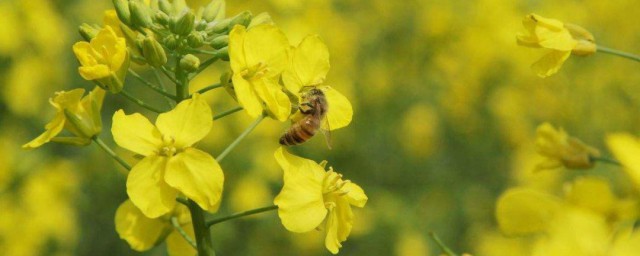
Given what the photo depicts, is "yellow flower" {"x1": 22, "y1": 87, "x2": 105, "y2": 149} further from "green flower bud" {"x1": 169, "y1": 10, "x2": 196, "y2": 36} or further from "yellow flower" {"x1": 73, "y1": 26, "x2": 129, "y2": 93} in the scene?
"green flower bud" {"x1": 169, "y1": 10, "x2": 196, "y2": 36}

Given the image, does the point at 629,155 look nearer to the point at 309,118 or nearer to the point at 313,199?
the point at 313,199

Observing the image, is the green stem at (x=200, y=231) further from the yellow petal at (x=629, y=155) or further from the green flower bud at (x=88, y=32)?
the yellow petal at (x=629, y=155)

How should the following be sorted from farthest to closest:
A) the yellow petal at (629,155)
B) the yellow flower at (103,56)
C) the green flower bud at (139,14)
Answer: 1. the green flower bud at (139,14)
2. the yellow flower at (103,56)
3. the yellow petal at (629,155)

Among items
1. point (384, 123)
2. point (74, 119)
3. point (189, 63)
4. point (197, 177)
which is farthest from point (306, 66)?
point (384, 123)

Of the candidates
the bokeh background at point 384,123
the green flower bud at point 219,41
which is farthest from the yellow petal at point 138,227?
the bokeh background at point 384,123

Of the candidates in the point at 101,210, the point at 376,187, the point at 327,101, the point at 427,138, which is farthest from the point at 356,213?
the point at 327,101
